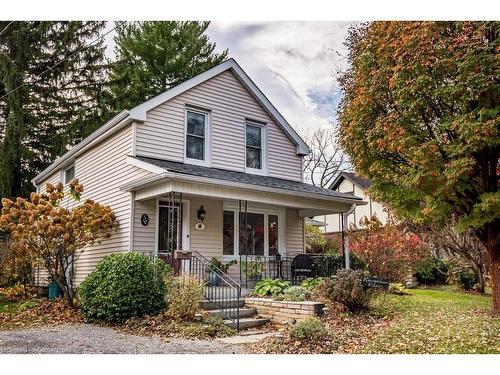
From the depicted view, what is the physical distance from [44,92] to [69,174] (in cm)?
299

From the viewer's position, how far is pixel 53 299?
10422mm

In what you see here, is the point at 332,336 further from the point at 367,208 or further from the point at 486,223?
the point at 367,208

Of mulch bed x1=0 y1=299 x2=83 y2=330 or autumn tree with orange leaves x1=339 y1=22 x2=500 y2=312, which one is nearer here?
autumn tree with orange leaves x1=339 y1=22 x2=500 y2=312

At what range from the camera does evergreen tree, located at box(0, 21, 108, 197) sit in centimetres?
1382

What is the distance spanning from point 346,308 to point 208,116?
5615 mm

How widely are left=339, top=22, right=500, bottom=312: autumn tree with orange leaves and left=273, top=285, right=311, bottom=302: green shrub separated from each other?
7.04 feet

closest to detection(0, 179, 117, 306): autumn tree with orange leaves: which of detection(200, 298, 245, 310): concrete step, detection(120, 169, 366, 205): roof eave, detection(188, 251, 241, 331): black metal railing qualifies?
detection(120, 169, 366, 205): roof eave

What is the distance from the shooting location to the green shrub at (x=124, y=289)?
7.45m

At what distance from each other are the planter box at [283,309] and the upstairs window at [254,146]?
410 cm

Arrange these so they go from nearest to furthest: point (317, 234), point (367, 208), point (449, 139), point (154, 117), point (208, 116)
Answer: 1. point (449, 139)
2. point (154, 117)
3. point (208, 116)
4. point (317, 234)
5. point (367, 208)

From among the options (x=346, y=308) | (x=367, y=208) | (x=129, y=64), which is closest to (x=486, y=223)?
(x=346, y=308)

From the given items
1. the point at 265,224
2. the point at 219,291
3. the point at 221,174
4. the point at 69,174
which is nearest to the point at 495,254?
the point at 219,291

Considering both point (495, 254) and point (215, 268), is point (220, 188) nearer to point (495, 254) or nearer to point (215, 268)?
point (215, 268)

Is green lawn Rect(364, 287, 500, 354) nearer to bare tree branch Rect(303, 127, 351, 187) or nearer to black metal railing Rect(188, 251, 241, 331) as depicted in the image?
black metal railing Rect(188, 251, 241, 331)
